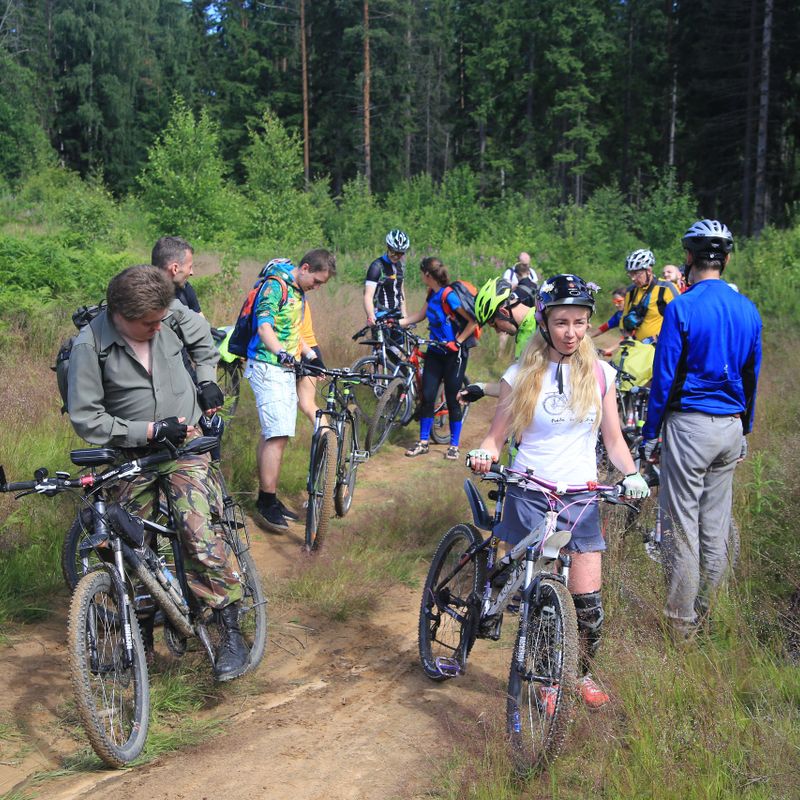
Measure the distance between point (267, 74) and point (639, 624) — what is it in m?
55.7

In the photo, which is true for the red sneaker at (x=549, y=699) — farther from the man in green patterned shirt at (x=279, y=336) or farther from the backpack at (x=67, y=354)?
the man in green patterned shirt at (x=279, y=336)

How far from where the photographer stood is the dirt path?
12.1 feet

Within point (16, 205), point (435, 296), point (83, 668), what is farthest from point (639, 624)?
point (16, 205)

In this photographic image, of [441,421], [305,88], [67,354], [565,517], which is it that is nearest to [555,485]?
[565,517]

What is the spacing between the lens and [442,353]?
9945mm

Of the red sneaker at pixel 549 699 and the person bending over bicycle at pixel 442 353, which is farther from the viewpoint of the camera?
the person bending over bicycle at pixel 442 353

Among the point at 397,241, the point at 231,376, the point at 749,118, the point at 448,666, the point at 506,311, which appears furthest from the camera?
the point at 749,118

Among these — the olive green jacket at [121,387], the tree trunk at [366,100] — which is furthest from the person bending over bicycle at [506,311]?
the tree trunk at [366,100]

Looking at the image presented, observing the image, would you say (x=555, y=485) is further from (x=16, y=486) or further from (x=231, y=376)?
(x=231, y=376)

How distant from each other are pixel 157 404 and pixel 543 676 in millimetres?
2197

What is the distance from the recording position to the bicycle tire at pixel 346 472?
24.3ft

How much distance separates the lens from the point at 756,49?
35.6 meters

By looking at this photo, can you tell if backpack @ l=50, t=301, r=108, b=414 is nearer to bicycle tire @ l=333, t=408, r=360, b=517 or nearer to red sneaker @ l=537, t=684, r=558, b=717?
red sneaker @ l=537, t=684, r=558, b=717

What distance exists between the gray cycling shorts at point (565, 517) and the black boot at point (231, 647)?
153cm
